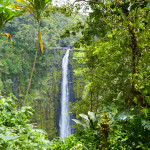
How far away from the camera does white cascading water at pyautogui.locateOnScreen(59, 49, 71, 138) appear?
1641cm

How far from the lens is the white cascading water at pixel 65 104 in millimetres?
16406

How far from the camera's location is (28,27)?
19594 millimetres

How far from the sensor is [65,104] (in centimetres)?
1752

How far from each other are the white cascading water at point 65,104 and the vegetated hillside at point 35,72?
79 centimetres

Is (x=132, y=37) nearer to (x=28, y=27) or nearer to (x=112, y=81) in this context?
(x=112, y=81)

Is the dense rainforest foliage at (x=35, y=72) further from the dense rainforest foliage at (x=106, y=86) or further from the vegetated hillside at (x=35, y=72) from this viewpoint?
the dense rainforest foliage at (x=106, y=86)

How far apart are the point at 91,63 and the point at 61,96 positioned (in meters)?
13.1

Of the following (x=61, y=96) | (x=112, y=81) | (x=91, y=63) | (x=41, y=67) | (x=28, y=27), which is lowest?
(x=61, y=96)

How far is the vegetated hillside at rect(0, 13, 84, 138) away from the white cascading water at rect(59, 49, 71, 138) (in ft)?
2.58

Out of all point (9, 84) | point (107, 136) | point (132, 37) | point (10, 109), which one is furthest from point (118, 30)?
point (9, 84)

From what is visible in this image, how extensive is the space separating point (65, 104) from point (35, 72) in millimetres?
5962

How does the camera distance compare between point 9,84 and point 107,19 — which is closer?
point 107,19

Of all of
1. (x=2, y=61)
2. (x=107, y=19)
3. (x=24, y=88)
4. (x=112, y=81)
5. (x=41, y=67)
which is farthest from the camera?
(x=41, y=67)

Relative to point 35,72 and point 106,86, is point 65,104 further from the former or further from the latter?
point 106,86
